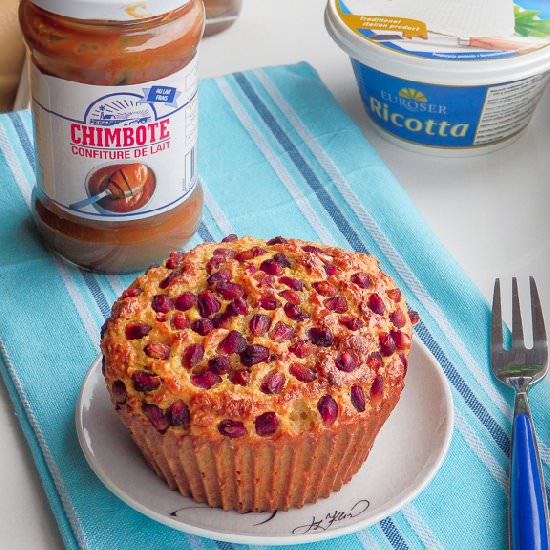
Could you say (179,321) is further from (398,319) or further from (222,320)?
(398,319)

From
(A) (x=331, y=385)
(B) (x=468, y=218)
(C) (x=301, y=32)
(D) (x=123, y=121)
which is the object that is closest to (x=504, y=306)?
(B) (x=468, y=218)

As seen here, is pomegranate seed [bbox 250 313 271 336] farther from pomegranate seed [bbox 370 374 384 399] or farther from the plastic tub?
the plastic tub

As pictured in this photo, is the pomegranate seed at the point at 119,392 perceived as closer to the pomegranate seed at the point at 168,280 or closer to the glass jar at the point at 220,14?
the pomegranate seed at the point at 168,280

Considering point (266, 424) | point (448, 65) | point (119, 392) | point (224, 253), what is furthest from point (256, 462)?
point (448, 65)

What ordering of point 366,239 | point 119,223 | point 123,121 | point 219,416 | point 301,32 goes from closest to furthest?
point 219,416 < point 123,121 < point 119,223 < point 366,239 < point 301,32

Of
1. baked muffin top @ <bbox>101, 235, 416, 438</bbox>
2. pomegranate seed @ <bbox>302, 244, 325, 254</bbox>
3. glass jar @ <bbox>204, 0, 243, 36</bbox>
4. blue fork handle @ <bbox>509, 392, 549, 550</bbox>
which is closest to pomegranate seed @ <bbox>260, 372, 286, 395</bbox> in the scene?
baked muffin top @ <bbox>101, 235, 416, 438</bbox>

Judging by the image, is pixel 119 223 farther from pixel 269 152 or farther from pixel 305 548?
pixel 305 548

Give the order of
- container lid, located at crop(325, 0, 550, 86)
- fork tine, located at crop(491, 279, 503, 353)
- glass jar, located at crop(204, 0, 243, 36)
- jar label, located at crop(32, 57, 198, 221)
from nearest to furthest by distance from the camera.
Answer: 1. jar label, located at crop(32, 57, 198, 221)
2. fork tine, located at crop(491, 279, 503, 353)
3. container lid, located at crop(325, 0, 550, 86)
4. glass jar, located at crop(204, 0, 243, 36)

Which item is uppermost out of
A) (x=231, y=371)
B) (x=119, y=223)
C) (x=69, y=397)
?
(x=231, y=371)
